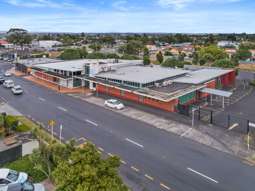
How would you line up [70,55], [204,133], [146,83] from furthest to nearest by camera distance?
[70,55]
[146,83]
[204,133]

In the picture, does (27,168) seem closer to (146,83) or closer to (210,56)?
(146,83)

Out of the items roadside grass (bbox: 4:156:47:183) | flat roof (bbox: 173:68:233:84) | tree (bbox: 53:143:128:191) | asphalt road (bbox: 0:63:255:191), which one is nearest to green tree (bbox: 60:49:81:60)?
flat roof (bbox: 173:68:233:84)

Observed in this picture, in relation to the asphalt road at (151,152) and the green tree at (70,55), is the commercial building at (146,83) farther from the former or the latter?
the green tree at (70,55)

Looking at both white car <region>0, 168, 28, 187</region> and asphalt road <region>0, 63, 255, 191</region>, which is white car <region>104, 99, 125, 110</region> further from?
white car <region>0, 168, 28, 187</region>

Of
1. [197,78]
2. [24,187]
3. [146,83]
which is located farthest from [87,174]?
[197,78]

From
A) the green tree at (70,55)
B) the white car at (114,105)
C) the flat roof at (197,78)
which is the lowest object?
the white car at (114,105)

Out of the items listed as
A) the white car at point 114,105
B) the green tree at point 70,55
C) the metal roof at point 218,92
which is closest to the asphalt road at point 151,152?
the white car at point 114,105
